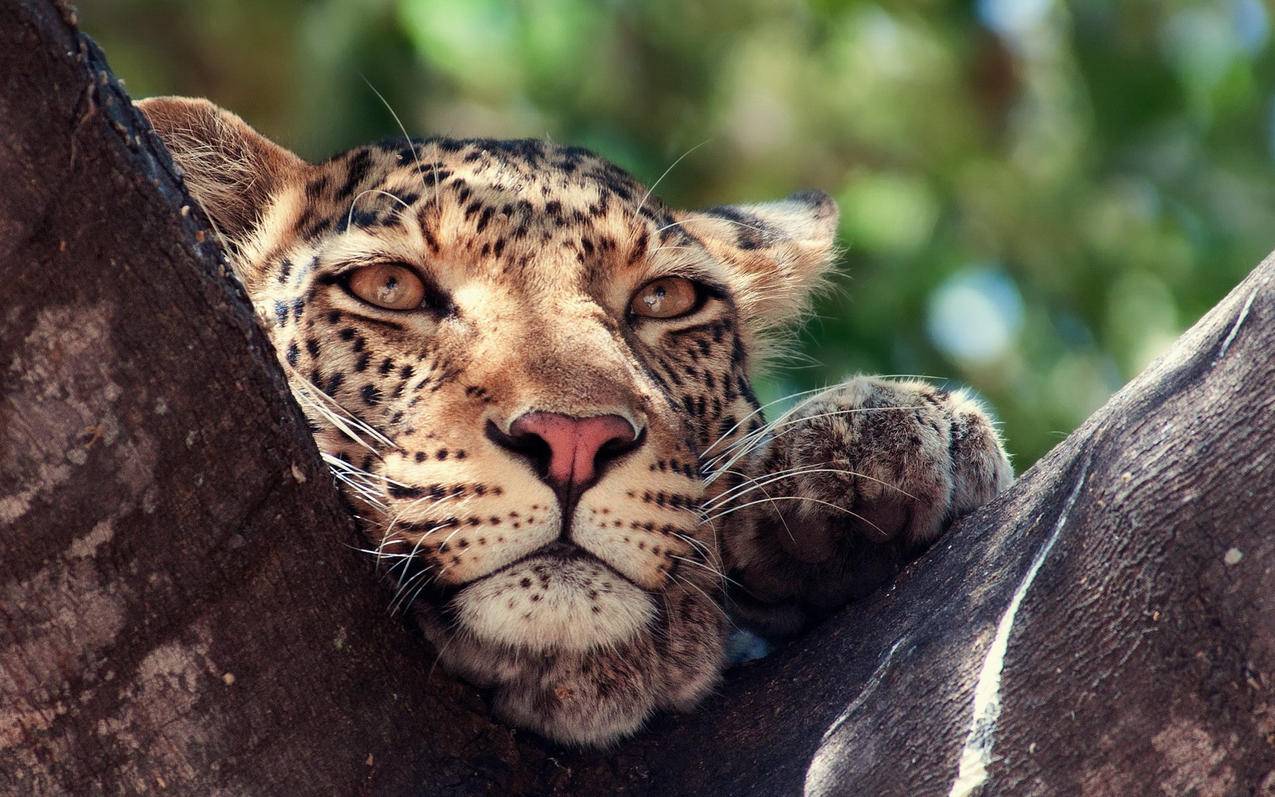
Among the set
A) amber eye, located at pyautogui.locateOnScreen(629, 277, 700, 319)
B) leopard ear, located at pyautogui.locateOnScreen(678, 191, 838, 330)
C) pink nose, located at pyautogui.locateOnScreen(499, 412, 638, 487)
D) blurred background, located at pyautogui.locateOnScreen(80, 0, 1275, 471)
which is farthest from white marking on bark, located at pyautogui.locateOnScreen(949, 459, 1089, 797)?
blurred background, located at pyautogui.locateOnScreen(80, 0, 1275, 471)

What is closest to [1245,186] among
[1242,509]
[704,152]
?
[704,152]

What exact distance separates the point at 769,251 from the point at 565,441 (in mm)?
2298

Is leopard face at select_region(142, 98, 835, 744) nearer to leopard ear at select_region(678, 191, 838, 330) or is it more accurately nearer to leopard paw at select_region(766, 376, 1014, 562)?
leopard ear at select_region(678, 191, 838, 330)

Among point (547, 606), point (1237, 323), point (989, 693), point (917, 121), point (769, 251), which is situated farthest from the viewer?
point (917, 121)

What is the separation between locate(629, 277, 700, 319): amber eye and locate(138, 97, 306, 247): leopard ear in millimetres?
1189

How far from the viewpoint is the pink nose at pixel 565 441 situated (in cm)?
337

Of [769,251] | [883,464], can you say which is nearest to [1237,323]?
[883,464]

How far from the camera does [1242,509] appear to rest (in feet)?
7.99

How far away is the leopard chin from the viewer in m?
3.36

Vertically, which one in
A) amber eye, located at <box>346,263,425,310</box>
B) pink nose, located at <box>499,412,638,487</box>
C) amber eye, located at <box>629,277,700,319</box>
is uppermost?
amber eye, located at <box>346,263,425,310</box>

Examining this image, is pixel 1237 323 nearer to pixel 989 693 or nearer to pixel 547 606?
pixel 989 693

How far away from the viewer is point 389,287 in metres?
4.14

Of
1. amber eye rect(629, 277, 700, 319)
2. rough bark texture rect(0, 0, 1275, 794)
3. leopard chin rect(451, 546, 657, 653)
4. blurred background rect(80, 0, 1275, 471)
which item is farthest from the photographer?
blurred background rect(80, 0, 1275, 471)

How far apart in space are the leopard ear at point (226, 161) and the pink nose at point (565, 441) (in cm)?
179
